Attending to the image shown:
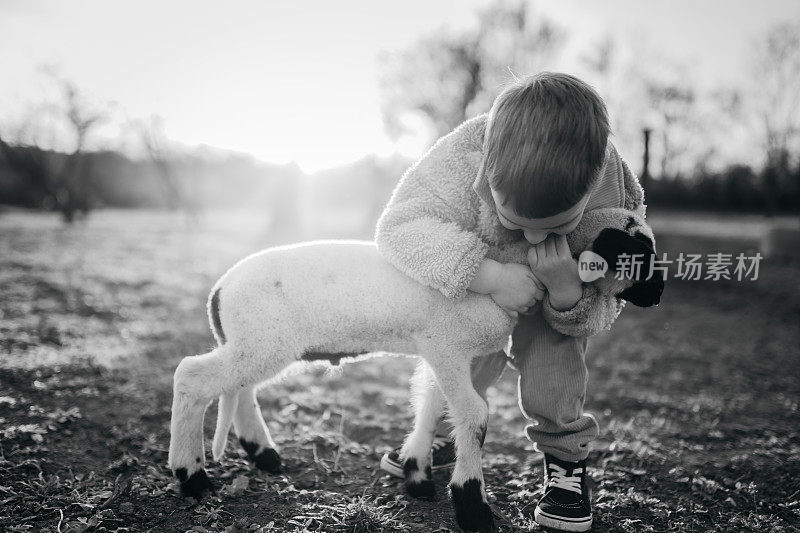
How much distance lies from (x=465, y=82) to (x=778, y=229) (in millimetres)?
16434

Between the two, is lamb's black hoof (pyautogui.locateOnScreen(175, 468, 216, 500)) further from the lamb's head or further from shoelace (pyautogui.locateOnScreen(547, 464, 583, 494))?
the lamb's head

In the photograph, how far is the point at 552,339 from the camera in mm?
2348

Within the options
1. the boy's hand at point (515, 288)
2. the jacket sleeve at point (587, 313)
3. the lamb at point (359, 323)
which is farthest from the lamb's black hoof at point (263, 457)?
the jacket sleeve at point (587, 313)

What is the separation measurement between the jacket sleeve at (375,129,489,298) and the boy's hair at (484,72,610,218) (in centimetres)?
28

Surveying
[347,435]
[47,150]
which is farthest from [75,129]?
[347,435]

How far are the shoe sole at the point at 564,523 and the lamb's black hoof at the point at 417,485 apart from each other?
50cm

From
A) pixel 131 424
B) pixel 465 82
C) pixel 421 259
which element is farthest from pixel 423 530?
pixel 465 82

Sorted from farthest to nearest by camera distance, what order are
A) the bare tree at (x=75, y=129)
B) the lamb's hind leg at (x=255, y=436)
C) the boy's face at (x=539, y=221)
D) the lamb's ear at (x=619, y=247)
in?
the bare tree at (x=75, y=129)
the lamb's hind leg at (x=255, y=436)
the lamb's ear at (x=619, y=247)
the boy's face at (x=539, y=221)

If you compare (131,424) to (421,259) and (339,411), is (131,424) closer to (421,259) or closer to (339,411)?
(339,411)

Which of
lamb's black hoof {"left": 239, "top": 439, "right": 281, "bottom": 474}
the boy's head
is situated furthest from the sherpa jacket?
lamb's black hoof {"left": 239, "top": 439, "right": 281, "bottom": 474}

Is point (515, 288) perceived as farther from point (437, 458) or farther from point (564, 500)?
point (437, 458)

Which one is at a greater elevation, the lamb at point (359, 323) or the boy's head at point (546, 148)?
the boy's head at point (546, 148)

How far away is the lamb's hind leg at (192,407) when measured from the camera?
213 centimetres

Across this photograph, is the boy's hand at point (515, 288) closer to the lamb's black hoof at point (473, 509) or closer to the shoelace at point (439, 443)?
the lamb's black hoof at point (473, 509)
